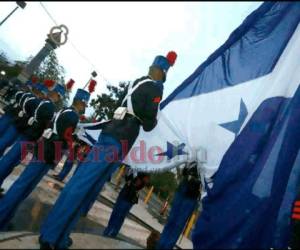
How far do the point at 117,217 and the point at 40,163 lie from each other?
7.33ft

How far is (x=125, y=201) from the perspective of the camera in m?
6.91

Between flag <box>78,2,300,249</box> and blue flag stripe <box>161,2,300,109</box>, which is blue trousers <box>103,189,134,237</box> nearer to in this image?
flag <box>78,2,300,249</box>

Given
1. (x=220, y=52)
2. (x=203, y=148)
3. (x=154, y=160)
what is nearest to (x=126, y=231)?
(x=154, y=160)

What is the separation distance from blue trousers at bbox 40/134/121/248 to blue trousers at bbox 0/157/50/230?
168 centimetres

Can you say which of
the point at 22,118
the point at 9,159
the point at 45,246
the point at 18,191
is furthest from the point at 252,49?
the point at 22,118

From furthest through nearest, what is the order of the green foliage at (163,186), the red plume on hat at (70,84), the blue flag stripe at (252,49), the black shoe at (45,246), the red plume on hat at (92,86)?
the green foliage at (163,186)
the red plume on hat at (70,84)
the red plume on hat at (92,86)
the blue flag stripe at (252,49)
the black shoe at (45,246)

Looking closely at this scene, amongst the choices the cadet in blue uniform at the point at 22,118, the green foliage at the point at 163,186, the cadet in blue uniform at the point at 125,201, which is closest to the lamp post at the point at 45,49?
the cadet in blue uniform at the point at 22,118

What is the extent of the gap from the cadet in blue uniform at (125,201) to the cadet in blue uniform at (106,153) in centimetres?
304

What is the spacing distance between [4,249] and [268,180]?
8.16ft

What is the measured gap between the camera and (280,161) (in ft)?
10.9

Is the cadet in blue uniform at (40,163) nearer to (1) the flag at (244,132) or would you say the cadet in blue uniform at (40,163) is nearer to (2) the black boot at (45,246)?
(1) the flag at (244,132)

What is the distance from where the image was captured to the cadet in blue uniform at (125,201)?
6.60m

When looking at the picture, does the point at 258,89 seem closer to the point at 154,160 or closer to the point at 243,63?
the point at 243,63

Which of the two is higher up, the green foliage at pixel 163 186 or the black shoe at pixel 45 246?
the green foliage at pixel 163 186
